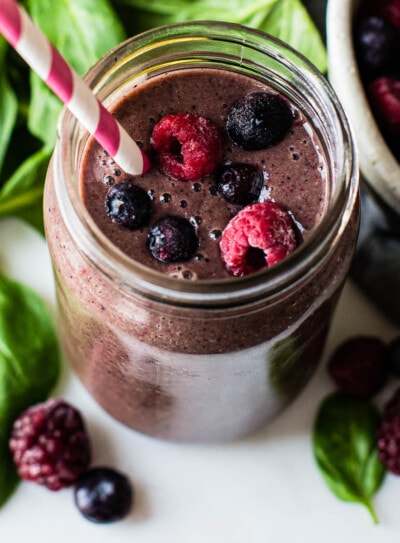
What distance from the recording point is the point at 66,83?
79 cm

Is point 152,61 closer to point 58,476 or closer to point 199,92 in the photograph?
point 199,92

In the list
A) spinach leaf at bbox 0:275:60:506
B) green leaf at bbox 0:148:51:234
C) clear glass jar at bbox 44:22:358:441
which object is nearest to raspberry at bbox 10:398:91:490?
spinach leaf at bbox 0:275:60:506

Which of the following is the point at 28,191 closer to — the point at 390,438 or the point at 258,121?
the point at 258,121

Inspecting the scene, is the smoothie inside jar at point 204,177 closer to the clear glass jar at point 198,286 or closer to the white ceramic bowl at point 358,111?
the clear glass jar at point 198,286

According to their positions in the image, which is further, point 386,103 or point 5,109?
point 5,109

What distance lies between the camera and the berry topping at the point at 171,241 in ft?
2.97

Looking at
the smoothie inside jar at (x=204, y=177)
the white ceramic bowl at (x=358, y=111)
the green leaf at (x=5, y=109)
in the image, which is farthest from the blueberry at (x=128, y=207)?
the green leaf at (x=5, y=109)

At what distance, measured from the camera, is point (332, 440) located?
128cm

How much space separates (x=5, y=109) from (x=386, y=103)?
573 mm

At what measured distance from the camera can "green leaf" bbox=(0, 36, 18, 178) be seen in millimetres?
1315

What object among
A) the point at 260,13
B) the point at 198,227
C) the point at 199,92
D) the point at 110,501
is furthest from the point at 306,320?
the point at 260,13

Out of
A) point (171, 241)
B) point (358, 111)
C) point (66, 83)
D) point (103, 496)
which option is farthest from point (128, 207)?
point (103, 496)

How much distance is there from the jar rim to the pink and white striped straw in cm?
6

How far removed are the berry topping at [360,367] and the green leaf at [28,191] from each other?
0.50 m
